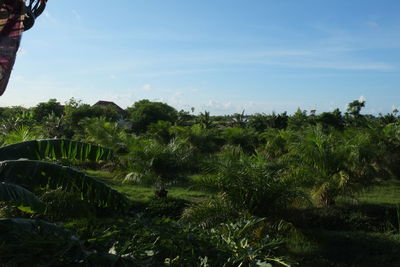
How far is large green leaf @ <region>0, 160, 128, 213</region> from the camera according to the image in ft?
14.7

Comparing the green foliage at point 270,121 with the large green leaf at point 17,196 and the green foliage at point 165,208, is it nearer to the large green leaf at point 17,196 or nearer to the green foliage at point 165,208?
the green foliage at point 165,208

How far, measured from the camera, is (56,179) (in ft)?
15.6

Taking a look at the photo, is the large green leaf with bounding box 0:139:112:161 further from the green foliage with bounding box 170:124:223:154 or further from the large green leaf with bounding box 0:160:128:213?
the green foliage with bounding box 170:124:223:154

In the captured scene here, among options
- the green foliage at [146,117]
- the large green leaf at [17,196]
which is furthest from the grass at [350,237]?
the green foliage at [146,117]

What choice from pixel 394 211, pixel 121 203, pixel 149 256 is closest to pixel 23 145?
pixel 121 203

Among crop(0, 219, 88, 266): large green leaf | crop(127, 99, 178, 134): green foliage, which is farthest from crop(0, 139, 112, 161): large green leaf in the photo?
crop(127, 99, 178, 134): green foliage

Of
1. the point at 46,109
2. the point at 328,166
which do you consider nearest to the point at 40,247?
the point at 328,166

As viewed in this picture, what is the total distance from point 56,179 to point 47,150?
0.64 meters

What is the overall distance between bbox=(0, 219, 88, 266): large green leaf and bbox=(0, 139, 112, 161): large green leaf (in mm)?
1553

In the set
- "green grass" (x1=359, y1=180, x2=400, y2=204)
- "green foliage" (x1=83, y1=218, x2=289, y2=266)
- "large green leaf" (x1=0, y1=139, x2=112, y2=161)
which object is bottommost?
"green grass" (x1=359, y1=180, x2=400, y2=204)

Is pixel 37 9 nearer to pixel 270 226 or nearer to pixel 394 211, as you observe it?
pixel 270 226

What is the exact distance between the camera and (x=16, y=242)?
366 cm

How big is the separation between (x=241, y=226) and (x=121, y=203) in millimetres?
1573

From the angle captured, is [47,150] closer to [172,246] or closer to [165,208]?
[172,246]
